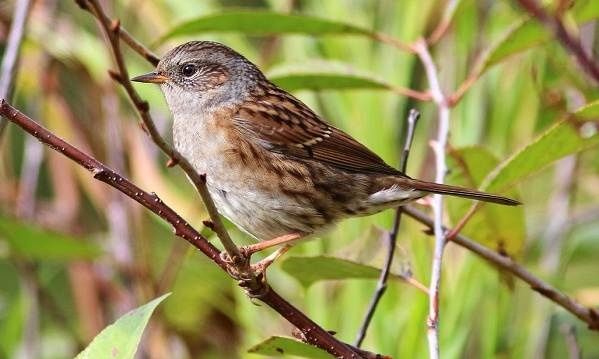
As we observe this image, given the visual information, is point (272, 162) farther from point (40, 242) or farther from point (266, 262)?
point (40, 242)

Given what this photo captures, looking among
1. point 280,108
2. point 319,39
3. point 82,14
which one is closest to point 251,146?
point 280,108

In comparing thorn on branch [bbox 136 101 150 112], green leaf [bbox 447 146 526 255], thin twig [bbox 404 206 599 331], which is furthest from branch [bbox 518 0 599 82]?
green leaf [bbox 447 146 526 255]

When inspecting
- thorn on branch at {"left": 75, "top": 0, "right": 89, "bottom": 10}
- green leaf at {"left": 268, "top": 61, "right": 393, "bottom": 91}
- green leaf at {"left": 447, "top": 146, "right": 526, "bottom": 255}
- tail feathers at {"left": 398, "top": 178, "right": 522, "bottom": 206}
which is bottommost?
thorn on branch at {"left": 75, "top": 0, "right": 89, "bottom": 10}

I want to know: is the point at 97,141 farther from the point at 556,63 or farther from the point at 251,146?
the point at 556,63

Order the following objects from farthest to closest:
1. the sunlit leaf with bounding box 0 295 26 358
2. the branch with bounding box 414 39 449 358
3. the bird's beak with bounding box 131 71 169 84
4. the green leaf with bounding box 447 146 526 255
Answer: the sunlit leaf with bounding box 0 295 26 358 → the bird's beak with bounding box 131 71 169 84 → the green leaf with bounding box 447 146 526 255 → the branch with bounding box 414 39 449 358

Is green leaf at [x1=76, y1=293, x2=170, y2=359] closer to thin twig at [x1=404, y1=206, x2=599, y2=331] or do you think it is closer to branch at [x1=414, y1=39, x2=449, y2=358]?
branch at [x1=414, y1=39, x2=449, y2=358]

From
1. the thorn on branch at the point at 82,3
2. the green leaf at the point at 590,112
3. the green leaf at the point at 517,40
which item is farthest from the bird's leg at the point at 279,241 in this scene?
the thorn on branch at the point at 82,3

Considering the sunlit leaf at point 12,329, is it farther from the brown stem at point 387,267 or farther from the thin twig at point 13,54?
the brown stem at point 387,267

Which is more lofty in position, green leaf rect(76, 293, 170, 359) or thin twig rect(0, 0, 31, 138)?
thin twig rect(0, 0, 31, 138)
